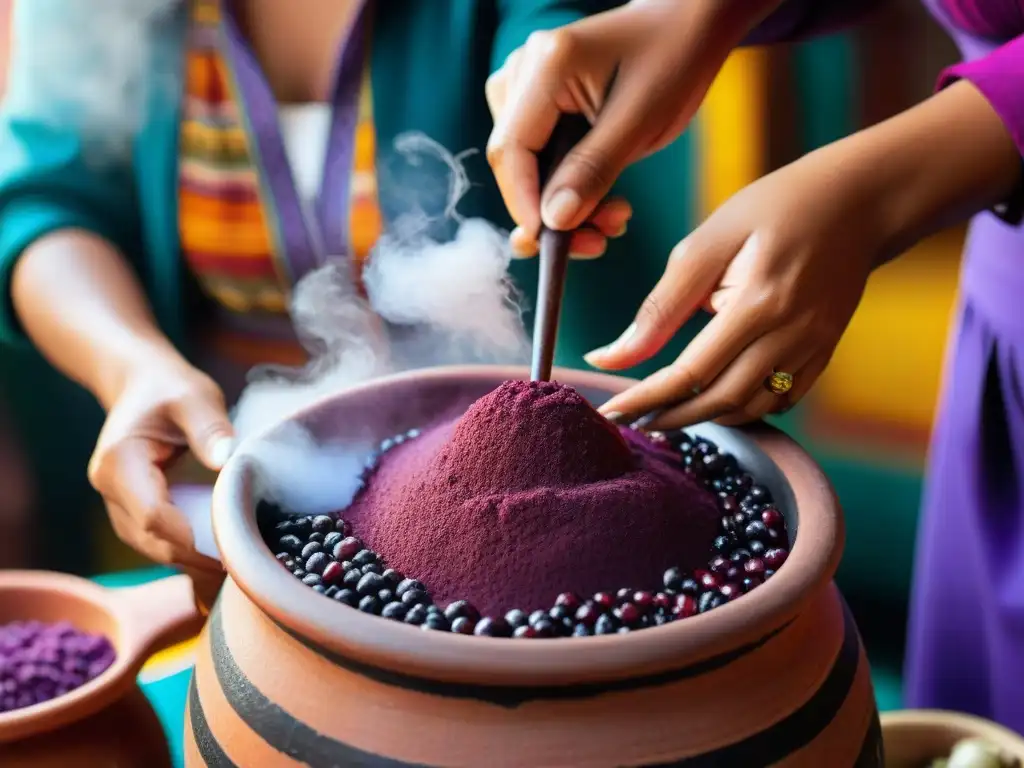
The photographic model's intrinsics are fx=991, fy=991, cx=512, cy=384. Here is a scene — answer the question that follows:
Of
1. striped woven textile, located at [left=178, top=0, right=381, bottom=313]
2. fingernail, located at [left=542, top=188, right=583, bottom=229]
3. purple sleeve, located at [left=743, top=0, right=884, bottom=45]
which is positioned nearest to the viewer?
fingernail, located at [left=542, top=188, right=583, bottom=229]

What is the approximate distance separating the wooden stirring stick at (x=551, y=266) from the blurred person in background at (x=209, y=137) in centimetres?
36

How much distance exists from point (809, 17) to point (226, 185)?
2.66 feet

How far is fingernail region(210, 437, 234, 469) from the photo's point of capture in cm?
83

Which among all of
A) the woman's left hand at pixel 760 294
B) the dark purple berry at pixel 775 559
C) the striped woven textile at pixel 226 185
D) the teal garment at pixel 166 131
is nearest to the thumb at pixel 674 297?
the woman's left hand at pixel 760 294

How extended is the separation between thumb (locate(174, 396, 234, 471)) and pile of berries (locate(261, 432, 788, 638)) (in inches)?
8.0

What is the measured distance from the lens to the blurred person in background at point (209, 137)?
1.27m

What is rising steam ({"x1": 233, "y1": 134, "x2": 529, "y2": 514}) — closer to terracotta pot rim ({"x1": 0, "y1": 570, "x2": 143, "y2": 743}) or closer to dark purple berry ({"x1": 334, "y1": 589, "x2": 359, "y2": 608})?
terracotta pot rim ({"x1": 0, "y1": 570, "x2": 143, "y2": 743})

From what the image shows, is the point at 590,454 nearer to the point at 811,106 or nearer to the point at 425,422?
the point at 425,422

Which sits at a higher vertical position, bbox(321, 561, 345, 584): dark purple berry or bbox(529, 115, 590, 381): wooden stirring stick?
bbox(529, 115, 590, 381): wooden stirring stick

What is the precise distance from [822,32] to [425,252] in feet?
1.69

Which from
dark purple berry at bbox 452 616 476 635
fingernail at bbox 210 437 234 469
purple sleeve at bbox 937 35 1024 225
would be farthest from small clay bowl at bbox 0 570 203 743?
purple sleeve at bbox 937 35 1024 225

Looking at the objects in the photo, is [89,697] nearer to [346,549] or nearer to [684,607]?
[346,549]

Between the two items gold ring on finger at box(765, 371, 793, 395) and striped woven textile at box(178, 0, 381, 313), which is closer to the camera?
gold ring on finger at box(765, 371, 793, 395)

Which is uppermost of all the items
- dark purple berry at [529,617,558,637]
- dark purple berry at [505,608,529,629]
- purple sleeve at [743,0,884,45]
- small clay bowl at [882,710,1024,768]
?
purple sleeve at [743,0,884,45]
